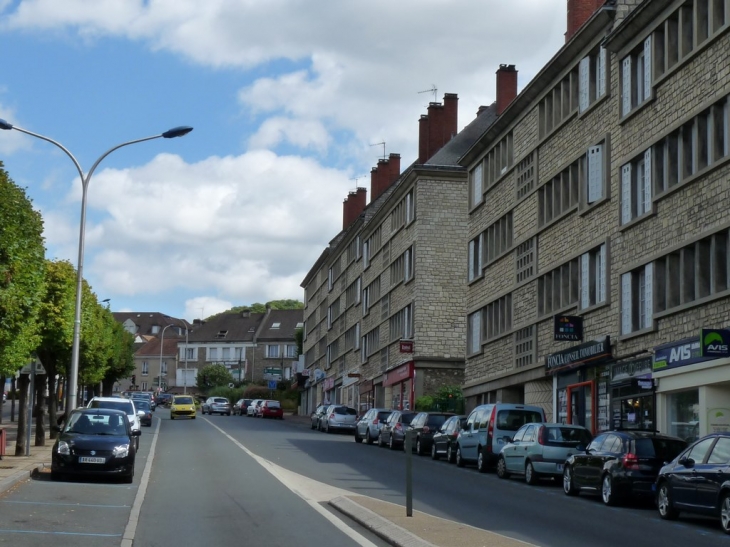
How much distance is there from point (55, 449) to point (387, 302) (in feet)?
150

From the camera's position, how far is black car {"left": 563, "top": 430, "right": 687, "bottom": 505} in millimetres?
20516

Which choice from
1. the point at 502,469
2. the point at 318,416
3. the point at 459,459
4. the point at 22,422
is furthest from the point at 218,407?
the point at 502,469

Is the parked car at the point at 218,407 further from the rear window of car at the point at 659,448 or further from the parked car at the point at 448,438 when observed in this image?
the rear window of car at the point at 659,448

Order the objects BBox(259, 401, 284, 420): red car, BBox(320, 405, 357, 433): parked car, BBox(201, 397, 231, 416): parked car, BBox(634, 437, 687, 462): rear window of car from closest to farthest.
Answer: BBox(634, 437, 687, 462): rear window of car
BBox(320, 405, 357, 433): parked car
BBox(259, 401, 284, 420): red car
BBox(201, 397, 231, 416): parked car

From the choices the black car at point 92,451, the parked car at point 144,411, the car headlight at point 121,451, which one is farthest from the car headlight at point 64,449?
the parked car at point 144,411

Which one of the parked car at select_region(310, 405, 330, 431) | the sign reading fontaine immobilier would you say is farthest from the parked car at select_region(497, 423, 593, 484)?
the parked car at select_region(310, 405, 330, 431)

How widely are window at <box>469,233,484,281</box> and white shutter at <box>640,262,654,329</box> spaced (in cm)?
1734

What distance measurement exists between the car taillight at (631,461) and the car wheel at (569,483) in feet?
8.09

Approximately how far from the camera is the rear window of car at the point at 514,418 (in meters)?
30.1

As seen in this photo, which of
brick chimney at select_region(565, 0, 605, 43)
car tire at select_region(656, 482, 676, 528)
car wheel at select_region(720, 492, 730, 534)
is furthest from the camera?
brick chimney at select_region(565, 0, 605, 43)

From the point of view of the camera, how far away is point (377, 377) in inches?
2726

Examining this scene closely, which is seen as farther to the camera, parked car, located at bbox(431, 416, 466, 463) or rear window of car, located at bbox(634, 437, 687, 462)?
parked car, located at bbox(431, 416, 466, 463)

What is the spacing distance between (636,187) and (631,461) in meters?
13.5

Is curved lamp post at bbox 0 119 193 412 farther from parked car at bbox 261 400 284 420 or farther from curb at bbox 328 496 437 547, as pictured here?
Result: parked car at bbox 261 400 284 420
